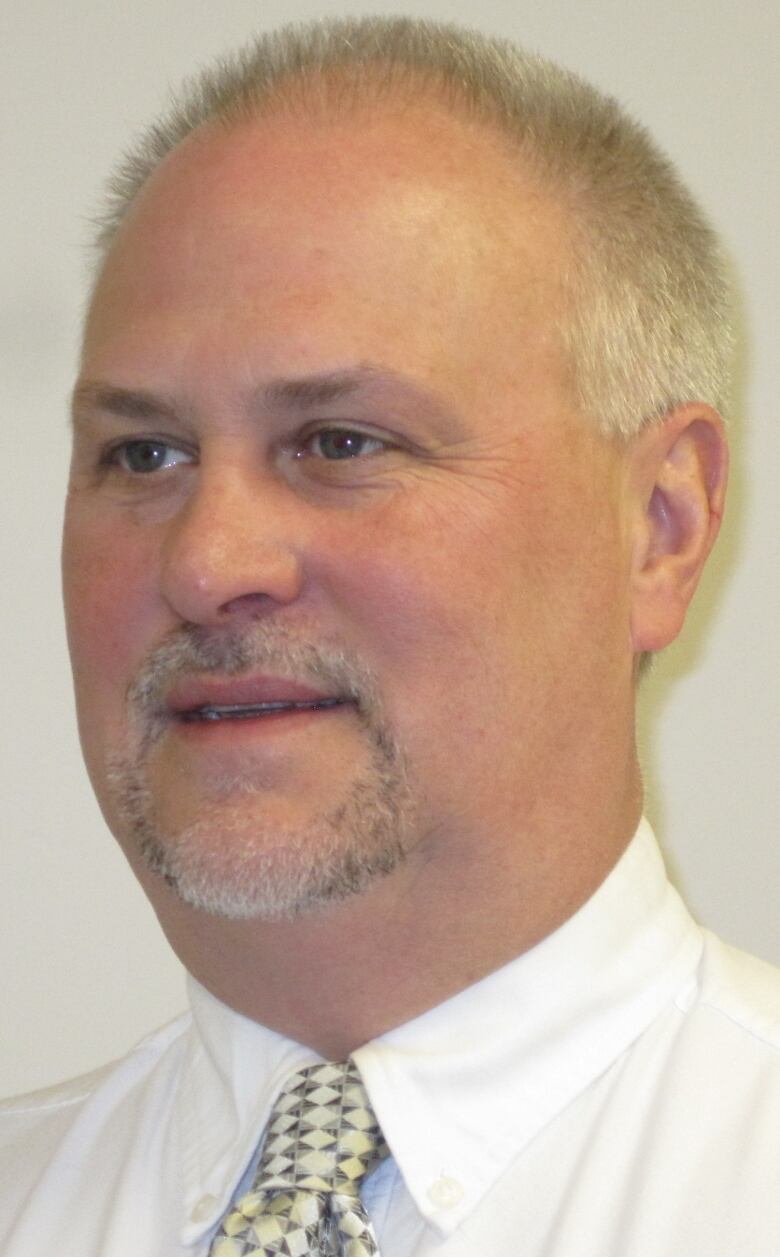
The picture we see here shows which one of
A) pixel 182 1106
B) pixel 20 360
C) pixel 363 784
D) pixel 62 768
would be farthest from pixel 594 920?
pixel 20 360

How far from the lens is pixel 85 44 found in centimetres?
181

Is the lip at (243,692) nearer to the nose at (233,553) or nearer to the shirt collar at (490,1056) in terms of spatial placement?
the nose at (233,553)

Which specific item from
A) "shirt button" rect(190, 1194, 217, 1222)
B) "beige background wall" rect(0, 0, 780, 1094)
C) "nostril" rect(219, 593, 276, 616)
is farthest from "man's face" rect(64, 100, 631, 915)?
"beige background wall" rect(0, 0, 780, 1094)

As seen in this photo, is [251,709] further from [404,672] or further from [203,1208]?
[203,1208]

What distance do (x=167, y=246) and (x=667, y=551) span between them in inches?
17.1

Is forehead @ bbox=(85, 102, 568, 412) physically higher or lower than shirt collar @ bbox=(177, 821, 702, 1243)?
higher

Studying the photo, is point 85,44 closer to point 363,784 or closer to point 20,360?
point 20,360

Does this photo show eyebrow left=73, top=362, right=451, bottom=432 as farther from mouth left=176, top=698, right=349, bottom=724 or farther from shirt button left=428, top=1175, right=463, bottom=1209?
shirt button left=428, top=1175, right=463, bottom=1209

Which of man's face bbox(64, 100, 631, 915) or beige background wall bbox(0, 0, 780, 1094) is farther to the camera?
beige background wall bbox(0, 0, 780, 1094)

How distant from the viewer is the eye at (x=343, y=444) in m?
1.20

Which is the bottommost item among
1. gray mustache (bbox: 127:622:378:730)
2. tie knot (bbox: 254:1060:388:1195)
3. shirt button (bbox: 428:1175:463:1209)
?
shirt button (bbox: 428:1175:463:1209)

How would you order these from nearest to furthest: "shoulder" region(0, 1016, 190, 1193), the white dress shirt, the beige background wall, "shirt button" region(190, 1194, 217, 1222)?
the white dress shirt < "shirt button" region(190, 1194, 217, 1222) < "shoulder" region(0, 1016, 190, 1193) < the beige background wall

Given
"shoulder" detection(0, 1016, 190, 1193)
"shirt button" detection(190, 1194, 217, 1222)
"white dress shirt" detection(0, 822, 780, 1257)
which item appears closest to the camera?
"white dress shirt" detection(0, 822, 780, 1257)

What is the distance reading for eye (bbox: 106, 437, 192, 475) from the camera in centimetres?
128
